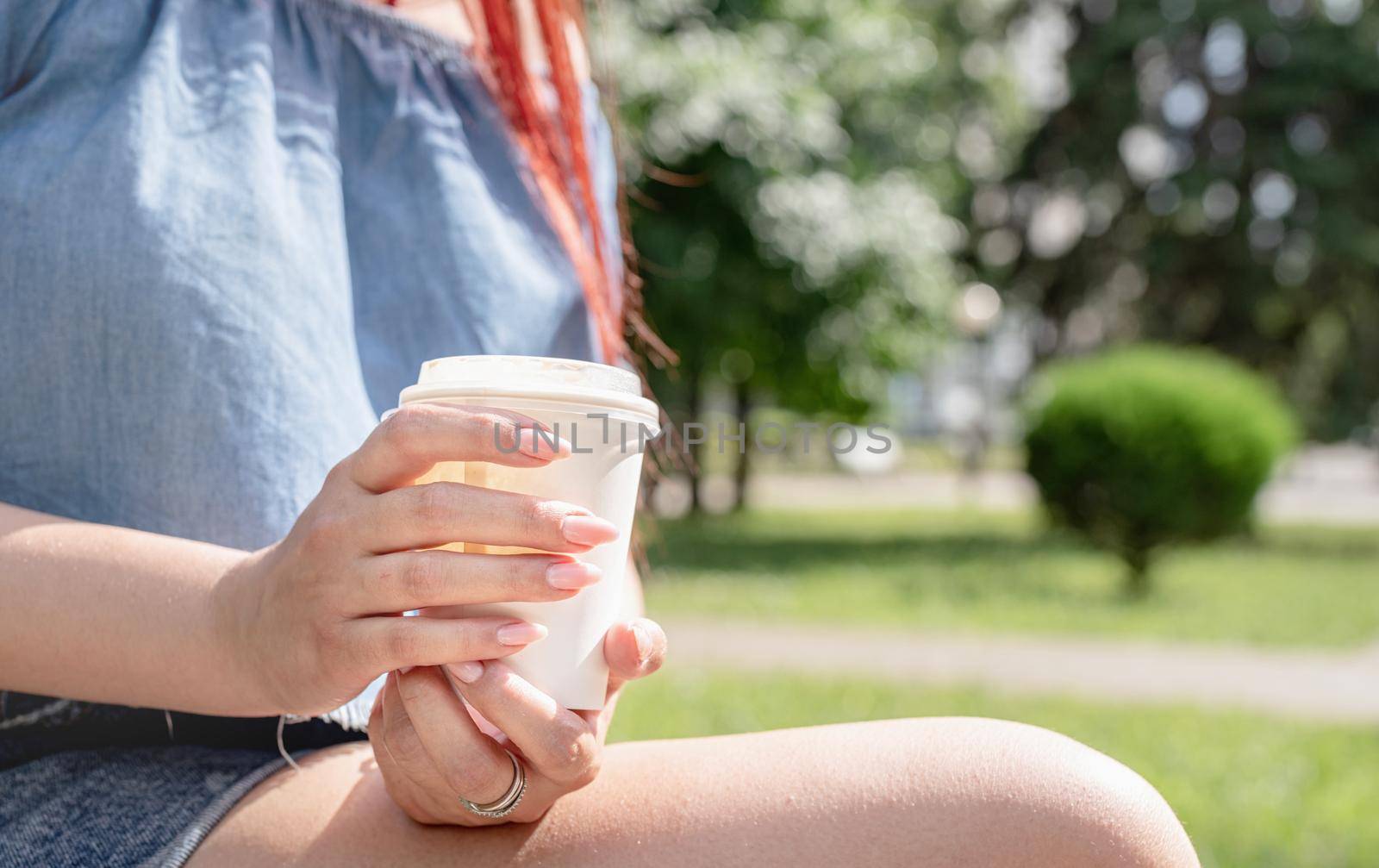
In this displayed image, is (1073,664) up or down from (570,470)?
down

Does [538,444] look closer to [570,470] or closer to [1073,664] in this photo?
[570,470]

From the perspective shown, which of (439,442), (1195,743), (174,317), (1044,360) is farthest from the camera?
(1044,360)

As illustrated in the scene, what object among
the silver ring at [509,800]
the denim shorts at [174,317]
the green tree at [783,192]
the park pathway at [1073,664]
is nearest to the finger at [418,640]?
the silver ring at [509,800]

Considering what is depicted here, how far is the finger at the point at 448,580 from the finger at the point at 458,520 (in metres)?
0.01

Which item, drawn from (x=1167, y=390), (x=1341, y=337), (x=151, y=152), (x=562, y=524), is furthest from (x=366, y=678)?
(x=1341, y=337)

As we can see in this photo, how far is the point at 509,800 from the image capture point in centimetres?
92

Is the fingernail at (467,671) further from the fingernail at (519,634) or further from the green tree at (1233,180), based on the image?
the green tree at (1233,180)

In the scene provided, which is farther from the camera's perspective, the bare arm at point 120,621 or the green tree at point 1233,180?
the green tree at point 1233,180

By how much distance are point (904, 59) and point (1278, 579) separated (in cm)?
609

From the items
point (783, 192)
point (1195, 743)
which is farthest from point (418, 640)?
point (783, 192)

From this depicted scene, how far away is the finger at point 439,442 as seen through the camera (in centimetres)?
79

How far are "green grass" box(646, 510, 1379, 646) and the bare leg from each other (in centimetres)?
645

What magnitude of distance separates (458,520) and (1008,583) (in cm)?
904

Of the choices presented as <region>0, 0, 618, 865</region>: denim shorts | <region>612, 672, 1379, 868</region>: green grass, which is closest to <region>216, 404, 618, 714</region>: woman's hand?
<region>0, 0, 618, 865</region>: denim shorts
